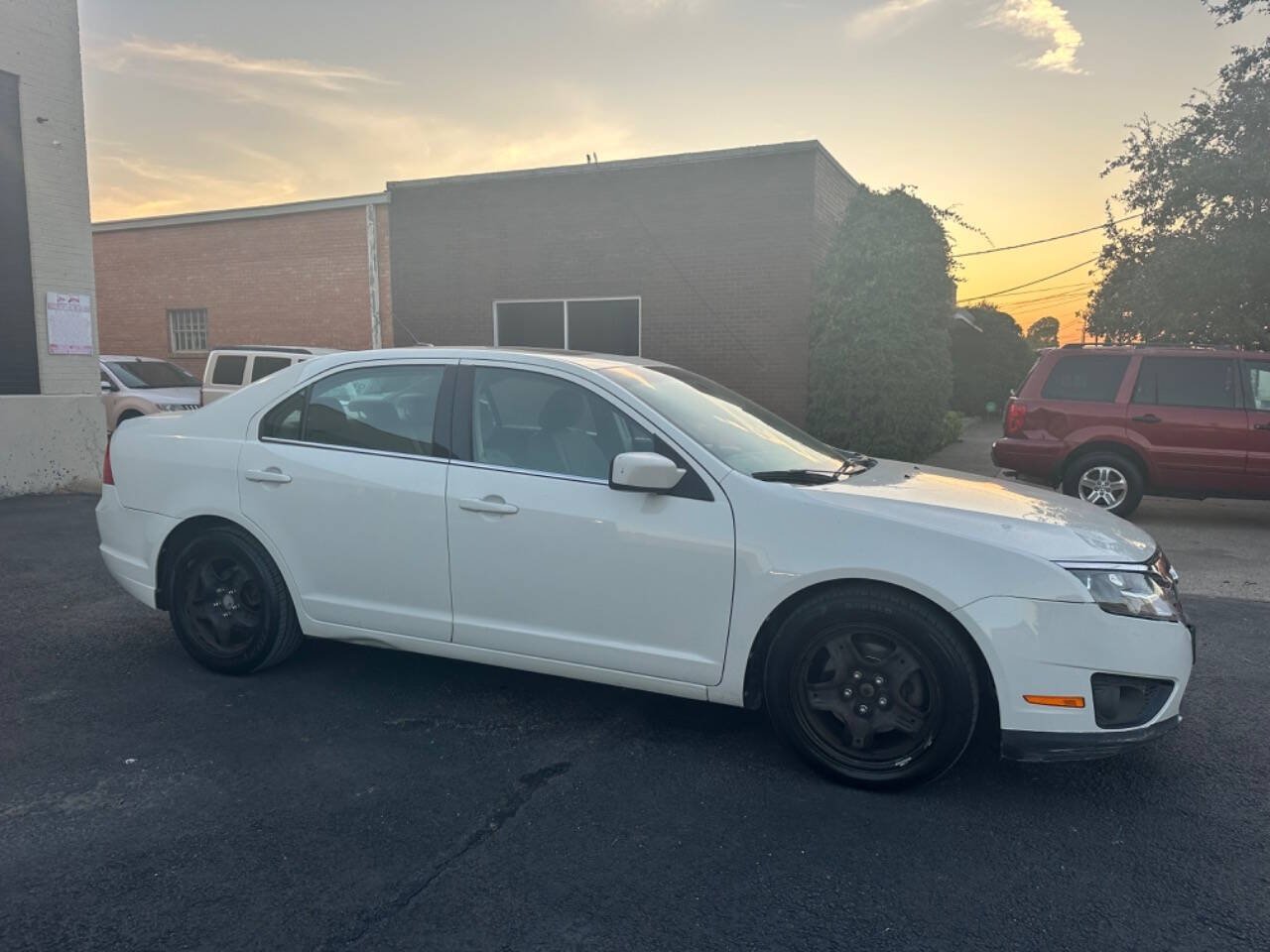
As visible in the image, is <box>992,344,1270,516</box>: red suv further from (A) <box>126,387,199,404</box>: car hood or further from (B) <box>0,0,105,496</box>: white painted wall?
(A) <box>126,387,199,404</box>: car hood

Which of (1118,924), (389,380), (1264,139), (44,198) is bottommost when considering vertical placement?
(1118,924)

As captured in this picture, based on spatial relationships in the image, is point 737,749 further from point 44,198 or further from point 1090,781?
point 44,198

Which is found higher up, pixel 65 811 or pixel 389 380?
pixel 389 380

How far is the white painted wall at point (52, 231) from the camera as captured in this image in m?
9.66

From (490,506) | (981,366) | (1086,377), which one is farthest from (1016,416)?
(981,366)

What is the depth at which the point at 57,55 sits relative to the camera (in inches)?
392

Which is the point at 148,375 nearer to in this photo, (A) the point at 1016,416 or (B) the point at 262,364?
(B) the point at 262,364

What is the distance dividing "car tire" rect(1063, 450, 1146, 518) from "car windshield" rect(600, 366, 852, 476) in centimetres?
592

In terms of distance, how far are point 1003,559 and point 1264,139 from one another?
12535 mm

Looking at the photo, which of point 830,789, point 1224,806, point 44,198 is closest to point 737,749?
point 830,789

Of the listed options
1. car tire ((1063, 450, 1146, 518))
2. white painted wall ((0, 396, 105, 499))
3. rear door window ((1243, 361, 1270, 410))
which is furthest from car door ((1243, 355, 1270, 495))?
white painted wall ((0, 396, 105, 499))

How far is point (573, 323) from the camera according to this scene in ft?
51.0

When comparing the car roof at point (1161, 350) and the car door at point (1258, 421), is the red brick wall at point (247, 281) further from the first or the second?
the car door at point (1258, 421)

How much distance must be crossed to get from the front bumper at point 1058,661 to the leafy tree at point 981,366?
25.0 m
